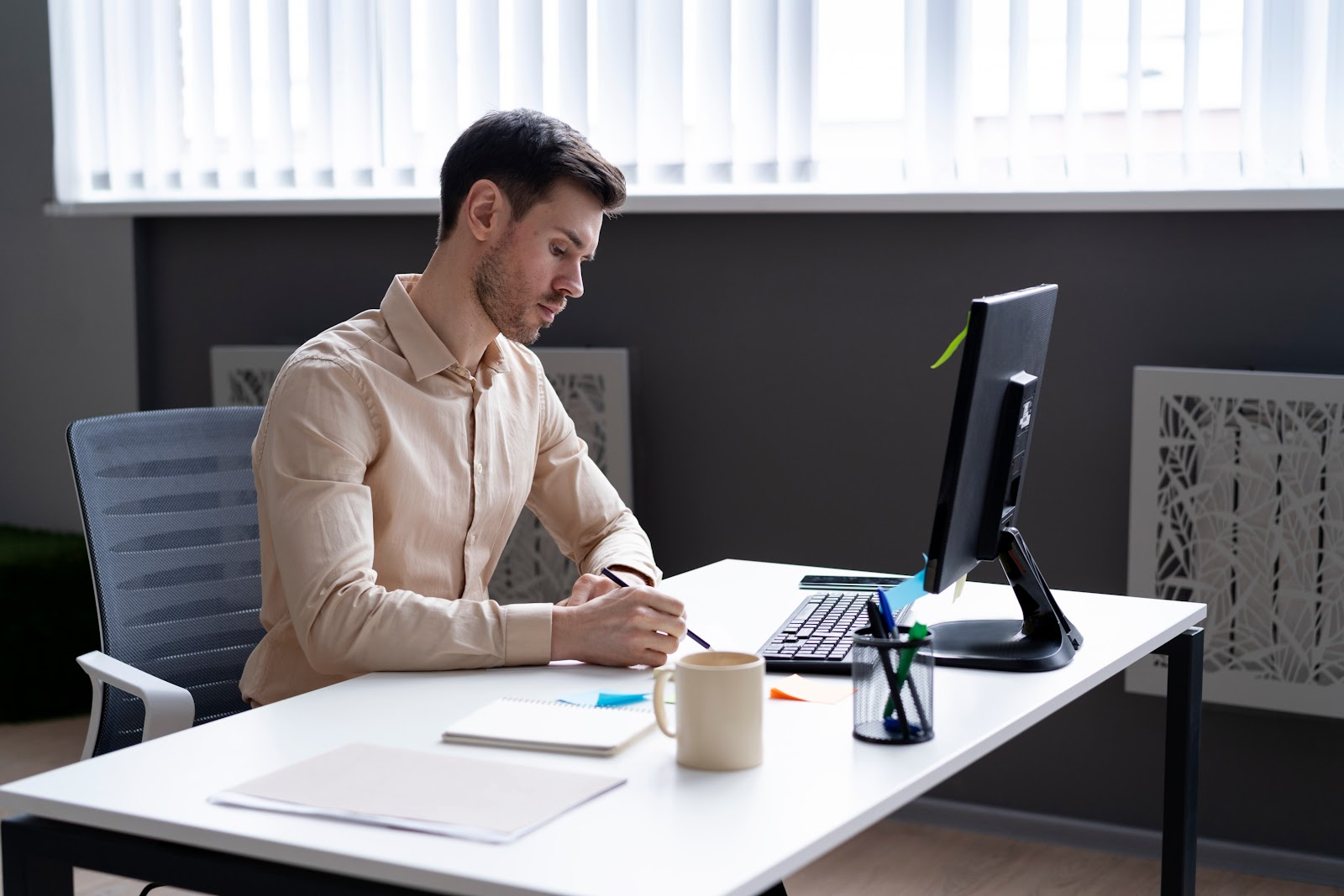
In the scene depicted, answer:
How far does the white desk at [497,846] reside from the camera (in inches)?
40.9

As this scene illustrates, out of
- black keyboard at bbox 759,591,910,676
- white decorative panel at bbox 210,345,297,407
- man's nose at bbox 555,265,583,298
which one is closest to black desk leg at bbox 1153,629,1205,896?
black keyboard at bbox 759,591,910,676

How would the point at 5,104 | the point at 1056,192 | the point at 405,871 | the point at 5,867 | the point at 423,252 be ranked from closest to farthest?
1. the point at 405,871
2. the point at 5,867
3. the point at 1056,192
4. the point at 423,252
5. the point at 5,104

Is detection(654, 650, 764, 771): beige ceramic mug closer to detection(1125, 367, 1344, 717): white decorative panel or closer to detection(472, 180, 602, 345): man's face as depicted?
detection(472, 180, 602, 345): man's face

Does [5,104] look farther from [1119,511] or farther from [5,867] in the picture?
[5,867]

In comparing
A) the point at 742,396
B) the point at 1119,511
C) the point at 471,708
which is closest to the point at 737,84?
the point at 742,396

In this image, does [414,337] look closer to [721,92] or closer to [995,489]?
[995,489]

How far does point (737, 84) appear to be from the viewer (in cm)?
309

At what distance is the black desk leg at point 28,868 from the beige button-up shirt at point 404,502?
428 millimetres

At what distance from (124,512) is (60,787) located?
80 centimetres

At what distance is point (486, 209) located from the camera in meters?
1.89

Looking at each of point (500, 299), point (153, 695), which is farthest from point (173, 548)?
point (500, 299)

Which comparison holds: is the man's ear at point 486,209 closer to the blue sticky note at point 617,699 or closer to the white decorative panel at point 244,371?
the blue sticky note at point 617,699

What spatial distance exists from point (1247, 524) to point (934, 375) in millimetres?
657

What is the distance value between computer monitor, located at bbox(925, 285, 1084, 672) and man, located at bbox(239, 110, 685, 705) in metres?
0.30
